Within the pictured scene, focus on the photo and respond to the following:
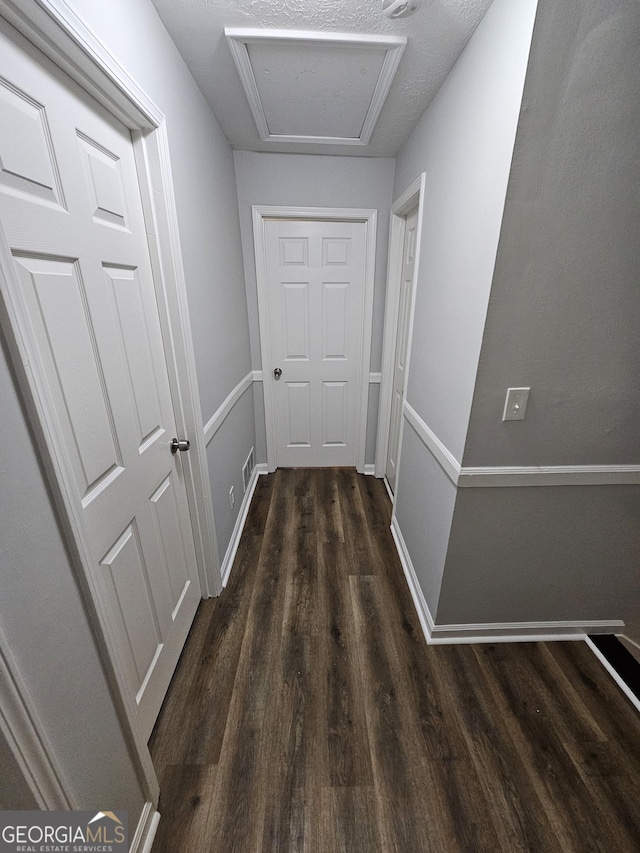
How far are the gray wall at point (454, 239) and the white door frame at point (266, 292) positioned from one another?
0.47 m

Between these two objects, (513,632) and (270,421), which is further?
(270,421)

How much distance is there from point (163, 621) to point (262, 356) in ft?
6.05

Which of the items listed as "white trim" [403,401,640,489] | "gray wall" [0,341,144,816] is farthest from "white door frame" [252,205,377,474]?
"gray wall" [0,341,144,816]

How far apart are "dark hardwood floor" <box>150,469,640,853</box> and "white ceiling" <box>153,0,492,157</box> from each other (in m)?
2.32

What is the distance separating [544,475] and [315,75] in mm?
1858

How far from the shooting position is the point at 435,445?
56.9 inches

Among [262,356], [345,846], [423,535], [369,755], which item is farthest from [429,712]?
[262,356]

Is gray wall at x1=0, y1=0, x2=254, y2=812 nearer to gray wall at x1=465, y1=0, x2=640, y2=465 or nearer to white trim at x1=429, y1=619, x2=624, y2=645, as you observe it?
gray wall at x1=465, y1=0, x2=640, y2=465

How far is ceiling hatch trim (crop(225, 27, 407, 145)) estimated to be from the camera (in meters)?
1.16

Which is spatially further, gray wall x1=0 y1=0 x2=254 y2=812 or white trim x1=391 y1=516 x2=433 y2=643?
white trim x1=391 y1=516 x2=433 y2=643

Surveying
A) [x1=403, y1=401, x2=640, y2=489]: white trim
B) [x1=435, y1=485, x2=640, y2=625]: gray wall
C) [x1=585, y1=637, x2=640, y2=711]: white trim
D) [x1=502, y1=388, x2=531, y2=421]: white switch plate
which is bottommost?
[x1=585, y1=637, x2=640, y2=711]: white trim

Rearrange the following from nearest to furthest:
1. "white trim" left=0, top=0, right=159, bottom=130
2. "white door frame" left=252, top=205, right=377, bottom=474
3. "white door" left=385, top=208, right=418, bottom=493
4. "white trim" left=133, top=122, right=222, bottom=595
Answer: "white trim" left=0, top=0, right=159, bottom=130
"white trim" left=133, top=122, right=222, bottom=595
"white door" left=385, top=208, right=418, bottom=493
"white door frame" left=252, top=205, right=377, bottom=474

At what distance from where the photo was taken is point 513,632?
4.96 feet

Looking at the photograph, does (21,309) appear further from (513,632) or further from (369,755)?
(513,632)
